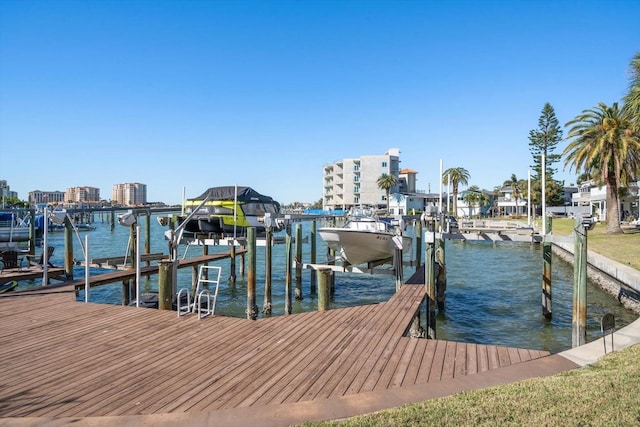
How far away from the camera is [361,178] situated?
351 feet

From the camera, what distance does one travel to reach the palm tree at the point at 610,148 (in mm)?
31578

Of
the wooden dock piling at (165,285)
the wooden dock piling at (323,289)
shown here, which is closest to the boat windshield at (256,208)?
the wooden dock piling at (323,289)

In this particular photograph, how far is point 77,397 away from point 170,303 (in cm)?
495

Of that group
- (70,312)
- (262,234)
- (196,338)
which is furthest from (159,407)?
(262,234)

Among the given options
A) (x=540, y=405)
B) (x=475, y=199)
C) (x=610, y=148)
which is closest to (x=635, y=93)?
(x=610, y=148)

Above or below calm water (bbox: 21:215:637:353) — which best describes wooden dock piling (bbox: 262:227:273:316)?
above

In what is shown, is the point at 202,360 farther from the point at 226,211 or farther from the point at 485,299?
the point at 485,299

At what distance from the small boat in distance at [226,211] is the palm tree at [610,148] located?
26.6 metres

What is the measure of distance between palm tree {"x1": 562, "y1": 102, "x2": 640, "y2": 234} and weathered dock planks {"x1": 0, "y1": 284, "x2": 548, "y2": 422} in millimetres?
31044

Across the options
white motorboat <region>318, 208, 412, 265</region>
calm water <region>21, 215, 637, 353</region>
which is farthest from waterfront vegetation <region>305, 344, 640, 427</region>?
white motorboat <region>318, 208, 412, 265</region>

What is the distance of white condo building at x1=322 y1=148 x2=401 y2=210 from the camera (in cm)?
10594

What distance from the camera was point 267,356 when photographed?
6.68 meters

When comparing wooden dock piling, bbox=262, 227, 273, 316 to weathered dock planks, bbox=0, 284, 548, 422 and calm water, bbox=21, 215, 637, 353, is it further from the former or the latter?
weathered dock planks, bbox=0, 284, 548, 422

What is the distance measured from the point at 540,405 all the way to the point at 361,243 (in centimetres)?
1199
